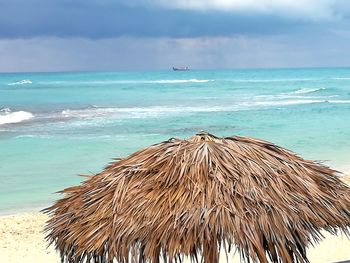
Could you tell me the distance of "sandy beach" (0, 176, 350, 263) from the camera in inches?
245

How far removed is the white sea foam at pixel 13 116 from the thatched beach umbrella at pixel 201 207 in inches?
785

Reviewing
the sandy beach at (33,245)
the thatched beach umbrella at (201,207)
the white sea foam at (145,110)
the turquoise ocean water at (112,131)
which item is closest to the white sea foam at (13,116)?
the turquoise ocean water at (112,131)

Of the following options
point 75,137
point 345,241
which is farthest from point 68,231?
point 75,137

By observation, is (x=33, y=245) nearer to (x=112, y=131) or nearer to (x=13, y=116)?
(x=112, y=131)

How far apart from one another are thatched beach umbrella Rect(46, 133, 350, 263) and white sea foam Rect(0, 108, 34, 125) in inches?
785

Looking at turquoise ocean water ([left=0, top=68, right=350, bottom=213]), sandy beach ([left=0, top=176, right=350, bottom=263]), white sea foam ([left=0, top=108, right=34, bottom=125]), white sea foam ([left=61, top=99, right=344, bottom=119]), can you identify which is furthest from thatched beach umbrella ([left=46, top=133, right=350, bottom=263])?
white sea foam ([left=61, top=99, right=344, bottom=119])

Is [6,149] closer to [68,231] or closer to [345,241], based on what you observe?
[345,241]

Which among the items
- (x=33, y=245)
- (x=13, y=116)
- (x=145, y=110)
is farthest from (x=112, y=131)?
(x=33, y=245)

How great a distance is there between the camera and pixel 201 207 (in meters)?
3.05

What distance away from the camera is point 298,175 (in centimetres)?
338

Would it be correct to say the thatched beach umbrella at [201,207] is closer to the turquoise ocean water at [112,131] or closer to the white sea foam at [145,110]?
the turquoise ocean water at [112,131]

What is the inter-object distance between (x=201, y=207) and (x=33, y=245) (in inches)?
175

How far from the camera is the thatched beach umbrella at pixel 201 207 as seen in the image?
3.02 metres

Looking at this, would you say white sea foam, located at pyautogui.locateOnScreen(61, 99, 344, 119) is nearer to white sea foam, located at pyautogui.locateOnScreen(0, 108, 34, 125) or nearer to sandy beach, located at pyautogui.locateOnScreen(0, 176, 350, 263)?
white sea foam, located at pyautogui.locateOnScreen(0, 108, 34, 125)
